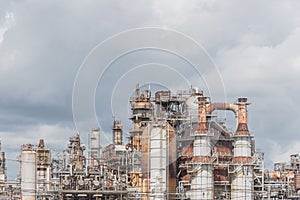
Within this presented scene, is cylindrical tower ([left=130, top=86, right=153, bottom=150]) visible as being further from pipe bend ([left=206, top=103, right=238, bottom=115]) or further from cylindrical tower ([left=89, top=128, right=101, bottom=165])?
pipe bend ([left=206, top=103, right=238, bottom=115])

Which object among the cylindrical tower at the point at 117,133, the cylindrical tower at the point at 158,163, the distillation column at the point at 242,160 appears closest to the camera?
the cylindrical tower at the point at 158,163

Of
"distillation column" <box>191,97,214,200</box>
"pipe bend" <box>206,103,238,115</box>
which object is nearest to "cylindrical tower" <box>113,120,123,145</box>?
"pipe bend" <box>206,103,238,115</box>

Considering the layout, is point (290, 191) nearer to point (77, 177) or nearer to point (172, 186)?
point (172, 186)

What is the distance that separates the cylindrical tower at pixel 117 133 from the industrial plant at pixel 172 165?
6.53 m

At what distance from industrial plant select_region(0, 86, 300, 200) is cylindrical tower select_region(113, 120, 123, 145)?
6.53 meters

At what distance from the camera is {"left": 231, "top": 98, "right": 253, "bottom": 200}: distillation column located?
203 ft

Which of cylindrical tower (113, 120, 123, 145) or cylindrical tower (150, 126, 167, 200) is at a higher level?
cylindrical tower (113, 120, 123, 145)

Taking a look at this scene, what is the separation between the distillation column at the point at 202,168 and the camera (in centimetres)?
6025

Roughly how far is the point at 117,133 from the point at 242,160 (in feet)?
66.6

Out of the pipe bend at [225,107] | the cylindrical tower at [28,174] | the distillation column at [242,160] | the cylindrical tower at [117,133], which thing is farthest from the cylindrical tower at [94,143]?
the distillation column at [242,160]

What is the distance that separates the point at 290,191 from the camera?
227 ft

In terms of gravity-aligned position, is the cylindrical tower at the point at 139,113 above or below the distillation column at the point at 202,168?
above

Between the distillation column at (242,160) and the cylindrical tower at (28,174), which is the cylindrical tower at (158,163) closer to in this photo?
the distillation column at (242,160)

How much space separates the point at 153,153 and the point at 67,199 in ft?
32.5
